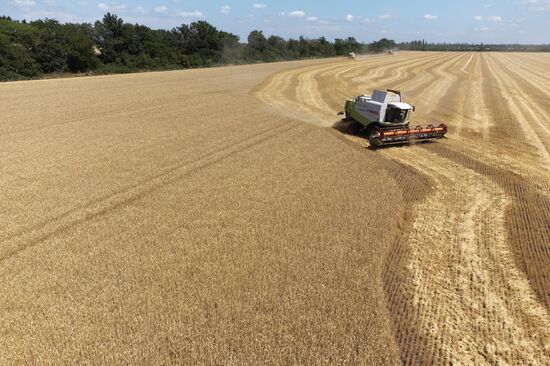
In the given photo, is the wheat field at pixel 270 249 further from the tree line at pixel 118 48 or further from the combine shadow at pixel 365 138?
the tree line at pixel 118 48

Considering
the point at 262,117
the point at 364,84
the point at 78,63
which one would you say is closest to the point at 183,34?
the point at 78,63

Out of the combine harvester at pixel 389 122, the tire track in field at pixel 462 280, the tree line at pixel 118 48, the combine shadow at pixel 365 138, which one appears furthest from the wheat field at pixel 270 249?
the tree line at pixel 118 48

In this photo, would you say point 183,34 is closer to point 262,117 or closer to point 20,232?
point 262,117

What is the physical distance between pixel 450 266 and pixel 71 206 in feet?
33.8

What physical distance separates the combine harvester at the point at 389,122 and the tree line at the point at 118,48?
4780 centimetres

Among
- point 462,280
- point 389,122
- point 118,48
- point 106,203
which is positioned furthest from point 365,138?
point 118,48

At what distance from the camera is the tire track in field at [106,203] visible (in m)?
8.83

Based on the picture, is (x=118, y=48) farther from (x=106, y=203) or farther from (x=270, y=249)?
(x=270, y=249)

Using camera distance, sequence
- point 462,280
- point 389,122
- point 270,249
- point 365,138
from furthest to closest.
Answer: point 365,138 < point 389,122 < point 270,249 < point 462,280

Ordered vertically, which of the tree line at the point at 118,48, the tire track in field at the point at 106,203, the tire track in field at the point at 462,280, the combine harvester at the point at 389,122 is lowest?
the tire track in field at the point at 462,280

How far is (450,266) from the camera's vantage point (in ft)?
27.4

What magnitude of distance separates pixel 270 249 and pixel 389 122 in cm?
1141

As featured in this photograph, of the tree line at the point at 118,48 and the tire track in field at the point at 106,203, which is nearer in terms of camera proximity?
the tire track in field at the point at 106,203

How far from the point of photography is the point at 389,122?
17547 millimetres
